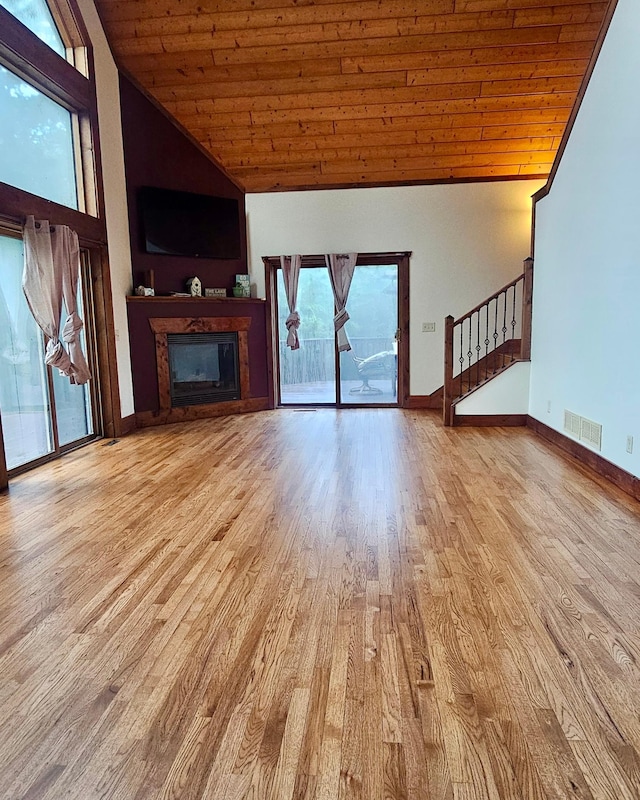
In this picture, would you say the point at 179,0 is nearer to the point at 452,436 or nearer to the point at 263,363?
the point at 263,363

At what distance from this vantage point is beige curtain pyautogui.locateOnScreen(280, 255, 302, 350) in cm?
759

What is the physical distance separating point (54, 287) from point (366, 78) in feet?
13.1

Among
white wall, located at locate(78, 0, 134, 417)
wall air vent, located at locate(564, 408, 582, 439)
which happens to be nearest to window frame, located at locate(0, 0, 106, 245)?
white wall, located at locate(78, 0, 134, 417)

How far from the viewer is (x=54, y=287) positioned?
4.50 metres

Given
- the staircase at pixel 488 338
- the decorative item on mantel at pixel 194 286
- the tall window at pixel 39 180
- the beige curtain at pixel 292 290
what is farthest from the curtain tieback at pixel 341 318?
the tall window at pixel 39 180

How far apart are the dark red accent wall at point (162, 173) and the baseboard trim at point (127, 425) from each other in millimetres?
1647

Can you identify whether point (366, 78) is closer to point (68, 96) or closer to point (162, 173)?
point (162, 173)

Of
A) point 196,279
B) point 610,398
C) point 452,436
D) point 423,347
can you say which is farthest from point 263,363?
point 610,398

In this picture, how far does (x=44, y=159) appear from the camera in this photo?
480 cm

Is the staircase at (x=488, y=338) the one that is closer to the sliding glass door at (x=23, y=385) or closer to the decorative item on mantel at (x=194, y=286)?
the decorative item on mantel at (x=194, y=286)

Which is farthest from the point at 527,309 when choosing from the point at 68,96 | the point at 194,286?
the point at 68,96

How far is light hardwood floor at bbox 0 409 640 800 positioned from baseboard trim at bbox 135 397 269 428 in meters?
2.57

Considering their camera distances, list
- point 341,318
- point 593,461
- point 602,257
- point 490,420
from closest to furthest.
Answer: point 602,257, point 593,461, point 490,420, point 341,318

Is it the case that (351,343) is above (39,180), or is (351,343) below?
below
